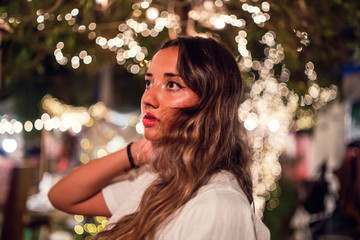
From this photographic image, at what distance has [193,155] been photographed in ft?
4.76

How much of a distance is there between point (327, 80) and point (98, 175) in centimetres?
397

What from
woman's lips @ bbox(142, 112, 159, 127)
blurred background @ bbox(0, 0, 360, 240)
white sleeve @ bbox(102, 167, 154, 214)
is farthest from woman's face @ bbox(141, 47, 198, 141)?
blurred background @ bbox(0, 0, 360, 240)

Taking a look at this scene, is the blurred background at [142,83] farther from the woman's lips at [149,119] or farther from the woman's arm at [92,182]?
the woman's lips at [149,119]

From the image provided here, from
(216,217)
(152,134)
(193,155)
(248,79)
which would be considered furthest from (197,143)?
(248,79)

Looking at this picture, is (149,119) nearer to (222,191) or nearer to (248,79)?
(222,191)

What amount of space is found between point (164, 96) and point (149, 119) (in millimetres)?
101

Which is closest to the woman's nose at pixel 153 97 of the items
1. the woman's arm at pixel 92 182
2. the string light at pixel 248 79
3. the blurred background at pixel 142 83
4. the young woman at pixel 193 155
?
the young woman at pixel 193 155

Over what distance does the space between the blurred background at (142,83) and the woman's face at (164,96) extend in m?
0.57

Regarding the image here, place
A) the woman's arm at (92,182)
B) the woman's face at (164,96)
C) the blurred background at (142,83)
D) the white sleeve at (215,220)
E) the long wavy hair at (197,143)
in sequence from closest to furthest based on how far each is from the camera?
the white sleeve at (215,220)
the long wavy hair at (197,143)
the woman's face at (164,96)
the woman's arm at (92,182)
the blurred background at (142,83)

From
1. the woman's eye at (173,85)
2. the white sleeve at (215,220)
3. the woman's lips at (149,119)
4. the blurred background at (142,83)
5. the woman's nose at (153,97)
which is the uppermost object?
the woman's eye at (173,85)

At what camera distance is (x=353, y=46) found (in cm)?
430

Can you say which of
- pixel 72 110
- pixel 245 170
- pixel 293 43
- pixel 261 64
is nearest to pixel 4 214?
pixel 72 110

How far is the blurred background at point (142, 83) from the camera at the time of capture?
116 inches

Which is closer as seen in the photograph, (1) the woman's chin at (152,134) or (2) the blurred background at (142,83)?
(1) the woman's chin at (152,134)
